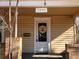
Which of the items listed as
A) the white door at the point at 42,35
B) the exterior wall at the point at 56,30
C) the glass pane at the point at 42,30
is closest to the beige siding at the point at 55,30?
the exterior wall at the point at 56,30

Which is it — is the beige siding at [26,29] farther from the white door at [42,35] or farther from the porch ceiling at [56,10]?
the porch ceiling at [56,10]

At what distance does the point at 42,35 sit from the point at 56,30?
3.57ft

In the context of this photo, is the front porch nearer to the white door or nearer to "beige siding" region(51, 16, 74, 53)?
"beige siding" region(51, 16, 74, 53)

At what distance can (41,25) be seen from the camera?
16.6 meters

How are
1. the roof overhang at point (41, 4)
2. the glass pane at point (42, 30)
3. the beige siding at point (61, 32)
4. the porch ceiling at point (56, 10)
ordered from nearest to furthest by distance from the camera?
1. the roof overhang at point (41, 4)
2. the porch ceiling at point (56, 10)
3. the beige siding at point (61, 32)
4. the glass pane at point (42, 30)

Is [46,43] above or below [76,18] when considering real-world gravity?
below

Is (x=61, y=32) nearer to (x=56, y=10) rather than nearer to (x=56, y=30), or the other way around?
(x=56, y=30)

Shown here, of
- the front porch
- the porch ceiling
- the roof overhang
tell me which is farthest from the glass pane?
the roof overhang

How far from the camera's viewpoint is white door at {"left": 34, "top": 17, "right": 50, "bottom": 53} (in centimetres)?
1636

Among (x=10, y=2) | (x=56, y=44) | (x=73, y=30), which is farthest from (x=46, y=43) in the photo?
(x=10, y=2)

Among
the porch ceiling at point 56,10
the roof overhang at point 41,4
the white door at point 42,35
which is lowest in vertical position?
the white door at point 42,35

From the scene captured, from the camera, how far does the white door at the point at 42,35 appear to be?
53.7ft

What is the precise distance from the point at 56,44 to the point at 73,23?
77.3 inches

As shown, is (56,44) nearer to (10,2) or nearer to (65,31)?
(65,31)
